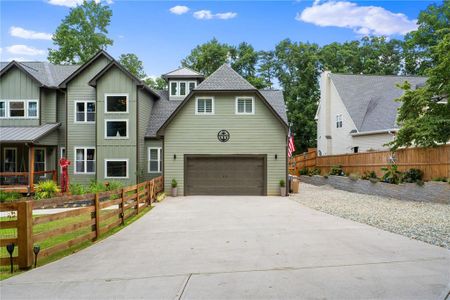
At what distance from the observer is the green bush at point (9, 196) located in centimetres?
1799

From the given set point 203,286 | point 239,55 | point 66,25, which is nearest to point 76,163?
point 203,286

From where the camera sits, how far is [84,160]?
22703mm

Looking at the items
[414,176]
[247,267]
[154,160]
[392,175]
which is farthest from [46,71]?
[247,267]

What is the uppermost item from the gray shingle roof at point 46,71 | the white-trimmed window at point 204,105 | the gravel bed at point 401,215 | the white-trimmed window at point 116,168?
the gray shingle roof at point 46,71

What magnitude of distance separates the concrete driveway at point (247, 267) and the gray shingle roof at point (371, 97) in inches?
731

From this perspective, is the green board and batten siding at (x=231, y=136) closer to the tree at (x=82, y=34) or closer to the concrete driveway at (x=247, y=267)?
the concrete driveway at (x=247, y=267)

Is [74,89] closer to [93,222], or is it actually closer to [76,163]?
[76,163]

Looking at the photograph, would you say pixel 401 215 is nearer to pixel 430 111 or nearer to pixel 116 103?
pixel 430 111

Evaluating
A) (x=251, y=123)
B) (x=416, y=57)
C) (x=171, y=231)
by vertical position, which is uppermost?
(x=416, y=57)

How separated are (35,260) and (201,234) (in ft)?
12.6

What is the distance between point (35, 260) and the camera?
19.7 ft

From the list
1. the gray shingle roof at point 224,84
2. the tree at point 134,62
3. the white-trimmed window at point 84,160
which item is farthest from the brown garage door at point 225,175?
the tree at point 134,62

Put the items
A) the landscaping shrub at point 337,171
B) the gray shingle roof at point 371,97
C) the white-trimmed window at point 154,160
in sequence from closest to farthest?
the white-trimmed window at point 154,160, the landscaping shrub at point 337,171, the gray shingle roof at point 371,97

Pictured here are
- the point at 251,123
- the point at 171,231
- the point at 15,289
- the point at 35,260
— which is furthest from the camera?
the point at 251,123
